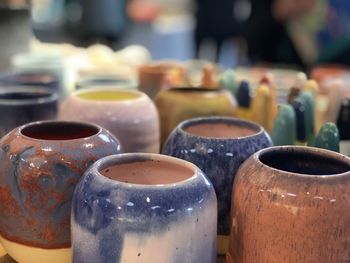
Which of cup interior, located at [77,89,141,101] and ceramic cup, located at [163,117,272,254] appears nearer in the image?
ceramic cup, located at [163,117,272,254]

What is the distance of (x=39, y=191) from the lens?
51 cm

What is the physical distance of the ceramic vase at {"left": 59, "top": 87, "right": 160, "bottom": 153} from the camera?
677mm

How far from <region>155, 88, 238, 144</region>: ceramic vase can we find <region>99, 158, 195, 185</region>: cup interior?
24cm

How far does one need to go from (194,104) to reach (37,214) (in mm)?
303

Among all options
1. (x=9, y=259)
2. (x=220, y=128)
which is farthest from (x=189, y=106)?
(x=9, y=259)

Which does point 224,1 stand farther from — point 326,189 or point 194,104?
point 326,189

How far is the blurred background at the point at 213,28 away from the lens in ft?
7.13

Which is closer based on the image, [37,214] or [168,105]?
[37,214]

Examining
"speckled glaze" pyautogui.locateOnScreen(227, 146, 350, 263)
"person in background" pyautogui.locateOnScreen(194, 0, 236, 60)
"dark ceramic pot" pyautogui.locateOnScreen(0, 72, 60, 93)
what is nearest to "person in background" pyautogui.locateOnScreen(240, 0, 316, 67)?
"person in background" pyautogui.locateOnScreen(194, 0, 236, 60)

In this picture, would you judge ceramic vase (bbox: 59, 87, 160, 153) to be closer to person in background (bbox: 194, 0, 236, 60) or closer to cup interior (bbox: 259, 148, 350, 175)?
cup interior (bbox: 259, 148, 350, 175)

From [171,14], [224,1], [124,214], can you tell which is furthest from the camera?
[171,14]

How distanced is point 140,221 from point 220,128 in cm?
27

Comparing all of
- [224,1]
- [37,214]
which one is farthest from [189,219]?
[224,1]

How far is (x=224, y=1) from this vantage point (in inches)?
104
